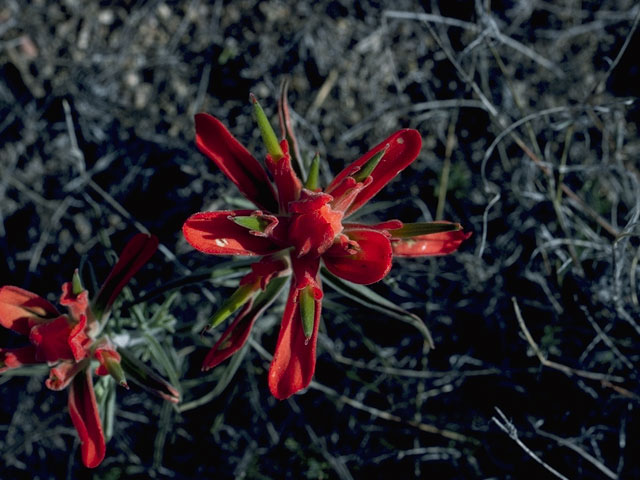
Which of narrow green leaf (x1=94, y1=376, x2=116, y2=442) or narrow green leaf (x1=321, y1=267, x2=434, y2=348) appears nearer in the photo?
narrow green leaf (x1=321, y1=267, x2=434, y2=348)

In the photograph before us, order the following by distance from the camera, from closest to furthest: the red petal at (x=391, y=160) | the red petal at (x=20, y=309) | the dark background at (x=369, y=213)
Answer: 1. the red petal at (x=391, y=160)
2. the red petal at (x=20, y=309)
3. the dark background at (x=369, y=213)

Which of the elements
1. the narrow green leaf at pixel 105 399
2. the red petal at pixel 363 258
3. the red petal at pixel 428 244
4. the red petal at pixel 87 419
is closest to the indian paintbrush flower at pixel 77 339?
the red petal at pixel 87 419

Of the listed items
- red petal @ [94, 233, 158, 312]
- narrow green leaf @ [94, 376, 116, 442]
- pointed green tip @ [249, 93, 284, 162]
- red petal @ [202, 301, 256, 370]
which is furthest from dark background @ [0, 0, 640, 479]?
pointed green tip @ [249, 93, 284, 162]

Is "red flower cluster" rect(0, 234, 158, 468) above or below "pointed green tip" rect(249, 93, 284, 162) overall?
below

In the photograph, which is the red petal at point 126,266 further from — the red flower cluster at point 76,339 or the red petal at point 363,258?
the red petal at point 363,258

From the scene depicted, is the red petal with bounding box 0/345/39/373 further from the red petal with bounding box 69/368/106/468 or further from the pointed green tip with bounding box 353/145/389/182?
the pointed green tip with bounding box 353/145/389/182

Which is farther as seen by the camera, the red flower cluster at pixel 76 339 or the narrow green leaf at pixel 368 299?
the narrow green leaf at pixel 368 299

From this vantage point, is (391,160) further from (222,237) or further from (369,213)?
(369,213)

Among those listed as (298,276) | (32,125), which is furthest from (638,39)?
(32,125)
